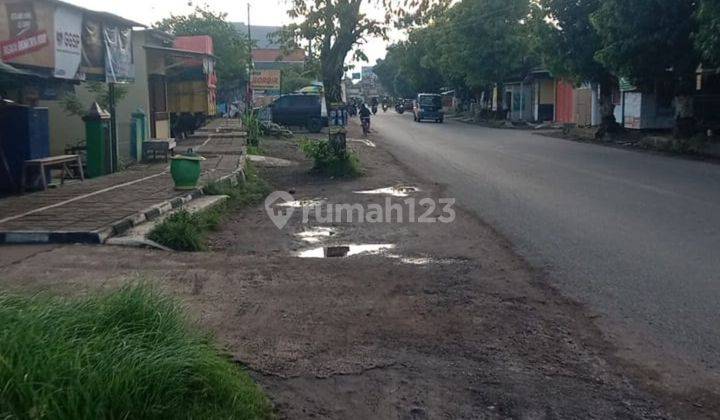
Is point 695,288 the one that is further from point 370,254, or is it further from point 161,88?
point 161,88

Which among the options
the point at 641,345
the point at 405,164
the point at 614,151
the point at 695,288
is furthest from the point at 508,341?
the point at 614,151

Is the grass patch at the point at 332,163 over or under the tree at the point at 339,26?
under

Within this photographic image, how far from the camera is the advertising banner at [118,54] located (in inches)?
679

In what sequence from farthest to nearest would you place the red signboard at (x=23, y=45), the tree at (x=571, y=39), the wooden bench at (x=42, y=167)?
1. the tree at (x=571, y=39)
2. the red signboard at (x=23, y=45)
3. the wooden bench at (x=42, y=167)

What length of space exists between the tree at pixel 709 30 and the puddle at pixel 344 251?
12615mm

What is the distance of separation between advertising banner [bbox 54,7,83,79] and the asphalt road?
7835 millimetres

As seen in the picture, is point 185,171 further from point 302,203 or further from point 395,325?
point 395,325

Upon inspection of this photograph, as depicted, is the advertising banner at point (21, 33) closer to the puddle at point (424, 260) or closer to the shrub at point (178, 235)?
the shrub at point (178, 235)

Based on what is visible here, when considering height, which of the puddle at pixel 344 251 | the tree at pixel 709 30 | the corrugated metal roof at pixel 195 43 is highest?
the corrugated metal roof at pixel 195 43

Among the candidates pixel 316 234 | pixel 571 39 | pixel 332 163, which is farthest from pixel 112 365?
pixel 571 39

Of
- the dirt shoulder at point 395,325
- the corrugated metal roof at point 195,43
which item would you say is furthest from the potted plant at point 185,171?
the corrugated metal roof at point 195,43

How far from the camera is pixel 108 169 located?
653 inches

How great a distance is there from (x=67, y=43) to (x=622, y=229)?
11.0 metres

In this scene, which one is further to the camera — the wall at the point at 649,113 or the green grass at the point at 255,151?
the wall at the point at 649,113
